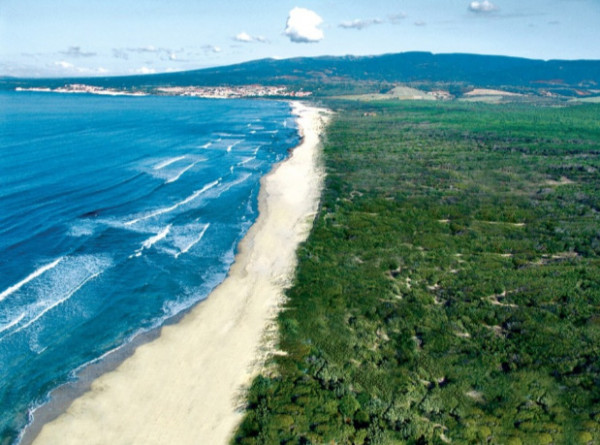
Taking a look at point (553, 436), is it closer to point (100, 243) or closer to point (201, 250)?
point (201, 250)

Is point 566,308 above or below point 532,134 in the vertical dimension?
below

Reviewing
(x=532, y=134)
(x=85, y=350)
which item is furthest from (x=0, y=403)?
(x=532, y=134)

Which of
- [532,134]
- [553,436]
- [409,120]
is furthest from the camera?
[409,120]

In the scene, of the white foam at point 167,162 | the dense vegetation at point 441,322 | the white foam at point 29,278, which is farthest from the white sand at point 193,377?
the white foam at point 167,162

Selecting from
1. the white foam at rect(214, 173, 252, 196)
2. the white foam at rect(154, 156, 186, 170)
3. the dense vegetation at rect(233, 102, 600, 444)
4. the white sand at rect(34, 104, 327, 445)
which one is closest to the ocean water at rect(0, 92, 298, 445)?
the white foam at rect(214, 173, 252, 196)

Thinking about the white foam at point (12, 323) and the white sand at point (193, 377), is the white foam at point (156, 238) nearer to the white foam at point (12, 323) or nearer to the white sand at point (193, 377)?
the white sand at point (193, 377)

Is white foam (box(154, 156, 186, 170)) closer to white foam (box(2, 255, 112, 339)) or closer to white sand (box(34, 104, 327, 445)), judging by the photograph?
white foam (box(2, 255, 112, 339))

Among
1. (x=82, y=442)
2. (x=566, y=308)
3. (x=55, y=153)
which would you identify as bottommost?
(x=82, y=442)
